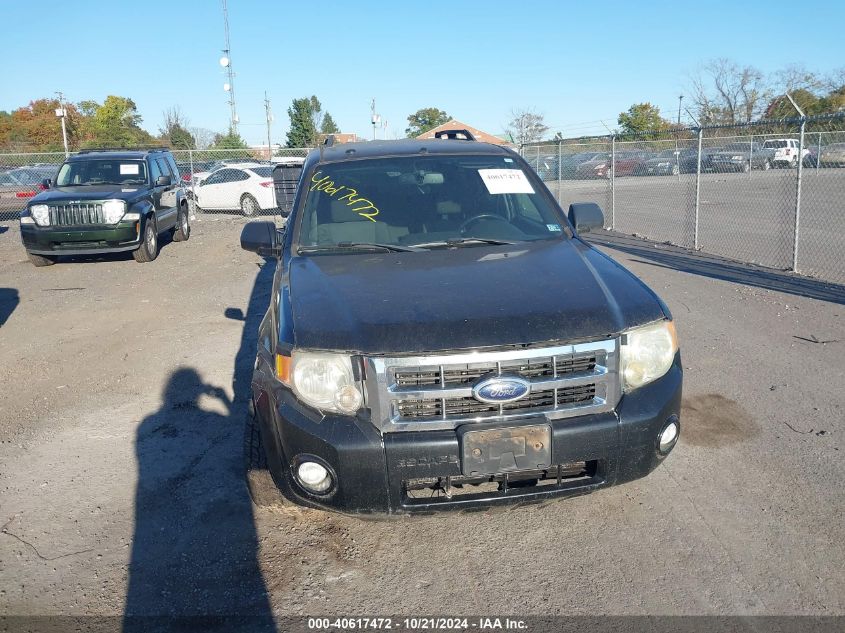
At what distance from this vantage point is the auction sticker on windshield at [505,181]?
15.9 feet

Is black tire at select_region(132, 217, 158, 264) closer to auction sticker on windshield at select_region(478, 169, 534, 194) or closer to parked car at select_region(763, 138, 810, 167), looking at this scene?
auction sticker on windshield at select_region(478, 169, 534, 194)

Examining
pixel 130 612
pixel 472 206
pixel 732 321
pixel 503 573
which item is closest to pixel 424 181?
pixel 472 206

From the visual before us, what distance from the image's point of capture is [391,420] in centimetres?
304

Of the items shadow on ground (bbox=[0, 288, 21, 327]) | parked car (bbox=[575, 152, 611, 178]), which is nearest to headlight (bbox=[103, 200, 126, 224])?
shadow on ground (bbox=[0, 288, 21, 327])

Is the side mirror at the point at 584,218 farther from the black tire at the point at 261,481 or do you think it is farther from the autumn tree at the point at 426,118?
the autumn tree at the point at 426,118

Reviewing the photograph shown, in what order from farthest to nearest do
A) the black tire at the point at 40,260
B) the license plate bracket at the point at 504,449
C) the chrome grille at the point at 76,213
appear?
the black tire at the point at 40,260 → the chrome grille at the point at 76,213 → the license plate bracket at the point at 504,449

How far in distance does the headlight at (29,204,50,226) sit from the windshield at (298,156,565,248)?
29.8ft

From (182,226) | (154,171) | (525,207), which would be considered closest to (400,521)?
(525,207)

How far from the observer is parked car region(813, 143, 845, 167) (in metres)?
12.0

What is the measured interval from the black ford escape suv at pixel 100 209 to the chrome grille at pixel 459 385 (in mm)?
10671

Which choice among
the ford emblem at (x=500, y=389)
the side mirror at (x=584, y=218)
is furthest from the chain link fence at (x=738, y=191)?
the ford emblem at (x=500, y=389)

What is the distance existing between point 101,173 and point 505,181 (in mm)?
10722

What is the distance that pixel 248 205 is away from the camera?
69.7ft

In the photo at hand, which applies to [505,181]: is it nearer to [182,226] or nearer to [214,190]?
[182,226]
